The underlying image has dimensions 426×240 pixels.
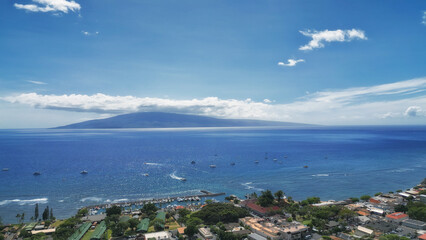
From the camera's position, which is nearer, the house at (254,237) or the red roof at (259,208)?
the house at (254,237)

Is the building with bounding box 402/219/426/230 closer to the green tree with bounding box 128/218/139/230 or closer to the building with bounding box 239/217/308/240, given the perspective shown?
the building with bounding box 239/217/308/240

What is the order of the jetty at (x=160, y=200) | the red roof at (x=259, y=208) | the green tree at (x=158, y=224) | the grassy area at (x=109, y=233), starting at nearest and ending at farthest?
the grassy area at (x=109, y=233) < the green tree at (x=158, y=224) < the red roof at (x=259, y=208) < the jetty at (x=160, y=200)

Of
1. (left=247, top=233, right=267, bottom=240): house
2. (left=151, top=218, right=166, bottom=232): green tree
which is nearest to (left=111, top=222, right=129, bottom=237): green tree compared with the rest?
(left=151, top=218, right=166, bottom=232): green tree

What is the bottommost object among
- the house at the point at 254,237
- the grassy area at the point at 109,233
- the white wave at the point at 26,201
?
the white wave at the point at 26,201

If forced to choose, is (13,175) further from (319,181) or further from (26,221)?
(319,181)

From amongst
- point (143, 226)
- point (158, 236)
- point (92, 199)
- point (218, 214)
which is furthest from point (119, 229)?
point (92, 199)

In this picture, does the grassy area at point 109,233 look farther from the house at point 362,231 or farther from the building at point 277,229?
the house at point 362,231

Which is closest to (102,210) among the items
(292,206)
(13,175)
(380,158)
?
(292,206)

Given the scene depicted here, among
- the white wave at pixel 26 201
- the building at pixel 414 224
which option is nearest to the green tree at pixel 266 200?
the building at pixel 414 224

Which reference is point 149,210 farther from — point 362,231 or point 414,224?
point 414,224
